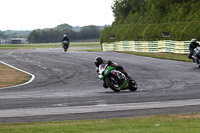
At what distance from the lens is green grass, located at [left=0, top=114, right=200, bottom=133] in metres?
8.47

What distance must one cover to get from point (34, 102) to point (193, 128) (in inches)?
239

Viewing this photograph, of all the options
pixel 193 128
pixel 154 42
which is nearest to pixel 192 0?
pixel 154 42

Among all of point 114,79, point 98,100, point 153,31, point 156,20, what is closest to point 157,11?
point 156,20

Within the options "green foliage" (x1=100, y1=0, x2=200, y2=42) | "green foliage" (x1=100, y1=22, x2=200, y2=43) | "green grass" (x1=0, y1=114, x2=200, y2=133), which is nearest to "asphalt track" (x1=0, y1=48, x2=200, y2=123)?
"green grass" (x1=0, y1=114, x2=200, y2=133)

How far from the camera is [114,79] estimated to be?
1656 cm

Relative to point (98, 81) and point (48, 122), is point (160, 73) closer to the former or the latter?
point (98, 81)

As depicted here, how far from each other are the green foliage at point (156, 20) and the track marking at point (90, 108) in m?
28.9

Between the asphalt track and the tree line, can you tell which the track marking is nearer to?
the asphalt track

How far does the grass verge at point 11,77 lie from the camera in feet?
71.1

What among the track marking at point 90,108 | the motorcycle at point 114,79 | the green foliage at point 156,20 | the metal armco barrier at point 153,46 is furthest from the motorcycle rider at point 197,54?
the track marking at point 90,108

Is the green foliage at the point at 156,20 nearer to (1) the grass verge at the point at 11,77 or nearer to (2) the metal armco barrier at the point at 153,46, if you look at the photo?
(2) the metal armco barrier at the point at 153,46

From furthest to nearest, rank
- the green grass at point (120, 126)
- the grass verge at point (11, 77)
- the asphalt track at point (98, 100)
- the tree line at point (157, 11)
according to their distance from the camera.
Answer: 1. the tree line at point (157, 11)
2. the grass verge at point (11, 77)
3. the asphalt track at point (98, 100)
4. the green grass at point (120, 126)

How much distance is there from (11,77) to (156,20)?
3317 cm

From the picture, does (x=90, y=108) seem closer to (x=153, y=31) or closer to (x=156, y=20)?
(x=153, y=31)
